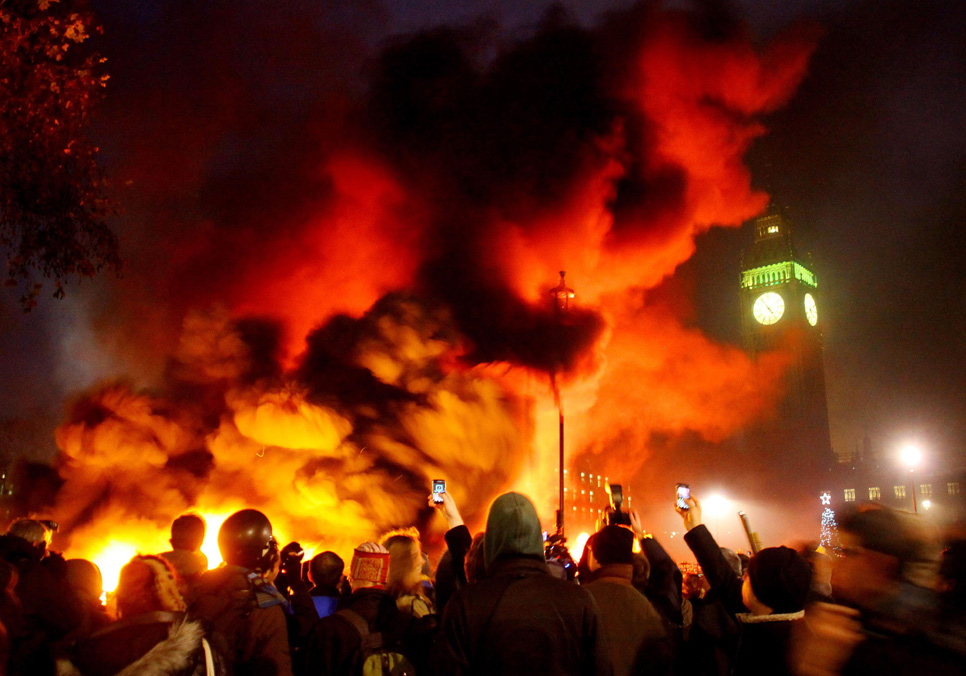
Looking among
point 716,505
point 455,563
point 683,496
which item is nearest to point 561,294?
point 683,496

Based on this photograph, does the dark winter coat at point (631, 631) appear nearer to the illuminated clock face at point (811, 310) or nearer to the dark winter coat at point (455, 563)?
the dark winter coat at point (455, 563)

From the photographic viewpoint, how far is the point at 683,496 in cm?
548

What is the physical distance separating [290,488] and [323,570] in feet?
31.6

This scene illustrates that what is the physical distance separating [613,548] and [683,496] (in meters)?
1.49

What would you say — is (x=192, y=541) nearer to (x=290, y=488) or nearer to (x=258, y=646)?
(x=258, y=646)

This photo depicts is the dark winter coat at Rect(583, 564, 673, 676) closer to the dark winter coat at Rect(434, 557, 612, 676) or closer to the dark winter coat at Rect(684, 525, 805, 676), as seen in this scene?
the dark winter coat at Rect(684, 525, 805, 676)

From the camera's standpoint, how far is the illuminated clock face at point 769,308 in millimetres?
96562

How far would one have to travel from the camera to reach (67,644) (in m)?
3.63

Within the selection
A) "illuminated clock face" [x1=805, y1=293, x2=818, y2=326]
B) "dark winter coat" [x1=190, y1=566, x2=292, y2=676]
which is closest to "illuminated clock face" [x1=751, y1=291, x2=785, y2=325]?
"illuminated clock face" [x1=805, y1=293, x2=818, y2=326]

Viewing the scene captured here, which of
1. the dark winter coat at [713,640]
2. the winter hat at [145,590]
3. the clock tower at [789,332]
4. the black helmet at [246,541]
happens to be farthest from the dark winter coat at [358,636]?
the clock tower at [789,332]

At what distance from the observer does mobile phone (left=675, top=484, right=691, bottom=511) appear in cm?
529

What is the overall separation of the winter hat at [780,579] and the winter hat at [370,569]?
2219 millimetres

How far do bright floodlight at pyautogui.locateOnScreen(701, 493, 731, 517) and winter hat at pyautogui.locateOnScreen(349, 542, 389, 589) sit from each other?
255 feet

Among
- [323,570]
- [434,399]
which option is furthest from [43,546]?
[434,399]
